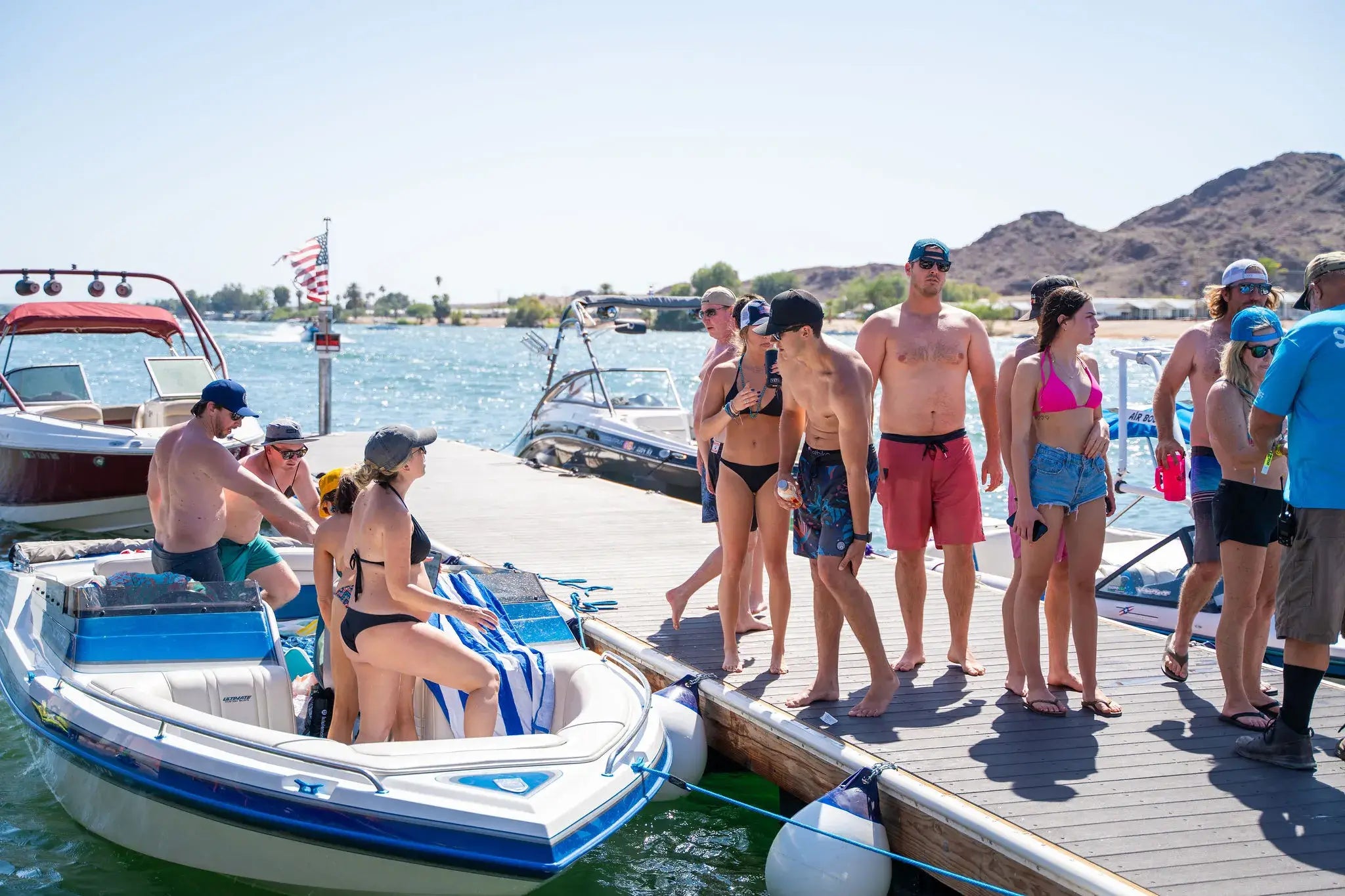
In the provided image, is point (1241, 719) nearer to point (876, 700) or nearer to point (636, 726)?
point (876, 700)

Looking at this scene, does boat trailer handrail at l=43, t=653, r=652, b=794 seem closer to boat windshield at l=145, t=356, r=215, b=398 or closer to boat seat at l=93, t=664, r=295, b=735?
boat seat at l=93, t=664, r=295, b=735

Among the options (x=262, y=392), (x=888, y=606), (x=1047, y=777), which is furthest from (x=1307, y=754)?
(x=262, y=392)

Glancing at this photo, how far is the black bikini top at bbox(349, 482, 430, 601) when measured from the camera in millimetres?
4207

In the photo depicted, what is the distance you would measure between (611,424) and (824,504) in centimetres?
975

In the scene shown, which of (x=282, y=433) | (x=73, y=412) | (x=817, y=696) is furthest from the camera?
(x=73, y=412)

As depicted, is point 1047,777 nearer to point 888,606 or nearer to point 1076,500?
point 1076,500

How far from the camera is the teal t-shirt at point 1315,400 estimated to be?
13.4 ft

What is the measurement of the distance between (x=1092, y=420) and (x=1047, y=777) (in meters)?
1.45

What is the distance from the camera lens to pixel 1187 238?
163m

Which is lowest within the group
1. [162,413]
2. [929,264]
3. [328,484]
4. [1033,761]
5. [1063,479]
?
[1033,761]

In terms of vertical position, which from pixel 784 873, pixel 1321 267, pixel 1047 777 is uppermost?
pixel 1321 267

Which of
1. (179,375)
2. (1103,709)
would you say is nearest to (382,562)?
(1103,709)

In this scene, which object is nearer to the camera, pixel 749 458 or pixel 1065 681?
pixel 1065 681

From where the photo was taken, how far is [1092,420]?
15.7 feet
